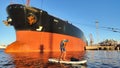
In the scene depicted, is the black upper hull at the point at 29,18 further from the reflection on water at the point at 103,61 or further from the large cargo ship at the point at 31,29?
the reflection on water at the point at 103,61

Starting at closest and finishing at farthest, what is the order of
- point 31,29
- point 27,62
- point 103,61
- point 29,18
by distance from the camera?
1. point 27,62
2. point 103,61
3. point 29,18
4. point 31,29

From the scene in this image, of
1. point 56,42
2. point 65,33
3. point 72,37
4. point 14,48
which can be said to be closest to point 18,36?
point 14,48

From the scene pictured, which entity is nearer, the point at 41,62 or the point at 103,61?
the point at 41,62

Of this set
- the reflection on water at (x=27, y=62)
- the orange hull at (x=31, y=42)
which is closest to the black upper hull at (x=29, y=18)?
the orange hull at (x=31, y=42)

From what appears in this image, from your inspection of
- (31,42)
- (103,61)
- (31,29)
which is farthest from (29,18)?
(103,61)

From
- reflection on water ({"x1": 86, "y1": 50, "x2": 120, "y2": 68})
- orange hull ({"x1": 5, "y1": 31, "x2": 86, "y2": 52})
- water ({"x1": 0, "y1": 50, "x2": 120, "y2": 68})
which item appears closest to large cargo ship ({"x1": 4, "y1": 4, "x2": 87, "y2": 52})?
orange hull ({"x1": 5, "y1": 31, "x2": 86, "y2": 52})

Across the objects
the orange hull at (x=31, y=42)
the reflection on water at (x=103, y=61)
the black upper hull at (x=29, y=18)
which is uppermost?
the black upper hull at (x=29, y=18)

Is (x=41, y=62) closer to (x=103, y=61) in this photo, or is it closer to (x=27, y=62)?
(x=27, y=62)

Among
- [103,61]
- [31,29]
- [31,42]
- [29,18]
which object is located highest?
[29,18]

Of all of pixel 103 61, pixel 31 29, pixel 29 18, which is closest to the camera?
pixel 103 61

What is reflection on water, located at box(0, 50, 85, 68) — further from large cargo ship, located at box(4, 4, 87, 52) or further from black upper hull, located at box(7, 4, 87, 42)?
black upper hull, located at box(7, 4, 87, 42)

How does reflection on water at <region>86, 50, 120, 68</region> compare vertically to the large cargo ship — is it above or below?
below

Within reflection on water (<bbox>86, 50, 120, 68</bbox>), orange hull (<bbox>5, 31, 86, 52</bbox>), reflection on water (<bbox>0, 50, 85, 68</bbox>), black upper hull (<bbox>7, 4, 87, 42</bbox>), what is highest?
black upper hull (<bbox>7, 4, 87, 42</bbox>)

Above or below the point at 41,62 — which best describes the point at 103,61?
below
